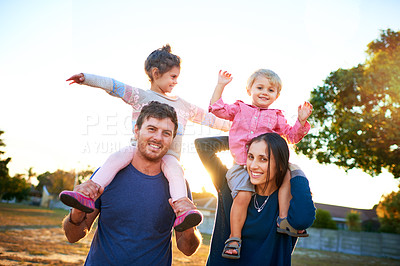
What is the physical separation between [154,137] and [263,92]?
1.18 m

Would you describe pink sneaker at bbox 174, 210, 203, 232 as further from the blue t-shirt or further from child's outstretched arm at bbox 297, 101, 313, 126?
child's outstretched arm at bbox 297, 101, 313, 126

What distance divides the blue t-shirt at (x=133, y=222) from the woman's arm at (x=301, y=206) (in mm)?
1035

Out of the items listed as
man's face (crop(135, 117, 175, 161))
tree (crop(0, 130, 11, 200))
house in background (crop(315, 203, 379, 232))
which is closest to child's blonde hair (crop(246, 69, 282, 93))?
man's face (crop(135, 117, 175, 161))

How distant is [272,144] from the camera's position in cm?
263

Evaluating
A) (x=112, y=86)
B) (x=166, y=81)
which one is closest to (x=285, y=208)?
(x=166, y=81)

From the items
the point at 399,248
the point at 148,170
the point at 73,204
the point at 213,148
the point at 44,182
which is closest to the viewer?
the point at 73,204

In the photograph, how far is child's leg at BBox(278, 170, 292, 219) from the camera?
2.59 meters

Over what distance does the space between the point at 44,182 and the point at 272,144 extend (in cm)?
9875

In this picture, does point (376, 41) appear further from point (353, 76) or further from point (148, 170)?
point (148, 170)

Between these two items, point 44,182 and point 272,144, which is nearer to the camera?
point 272,144

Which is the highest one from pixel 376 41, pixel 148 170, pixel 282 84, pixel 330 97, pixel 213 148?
pixel 376 41

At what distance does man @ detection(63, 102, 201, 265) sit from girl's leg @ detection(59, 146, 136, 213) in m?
0.07

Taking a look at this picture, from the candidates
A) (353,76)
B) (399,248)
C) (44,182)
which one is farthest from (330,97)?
(44,182)

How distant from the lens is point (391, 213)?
29.0m
